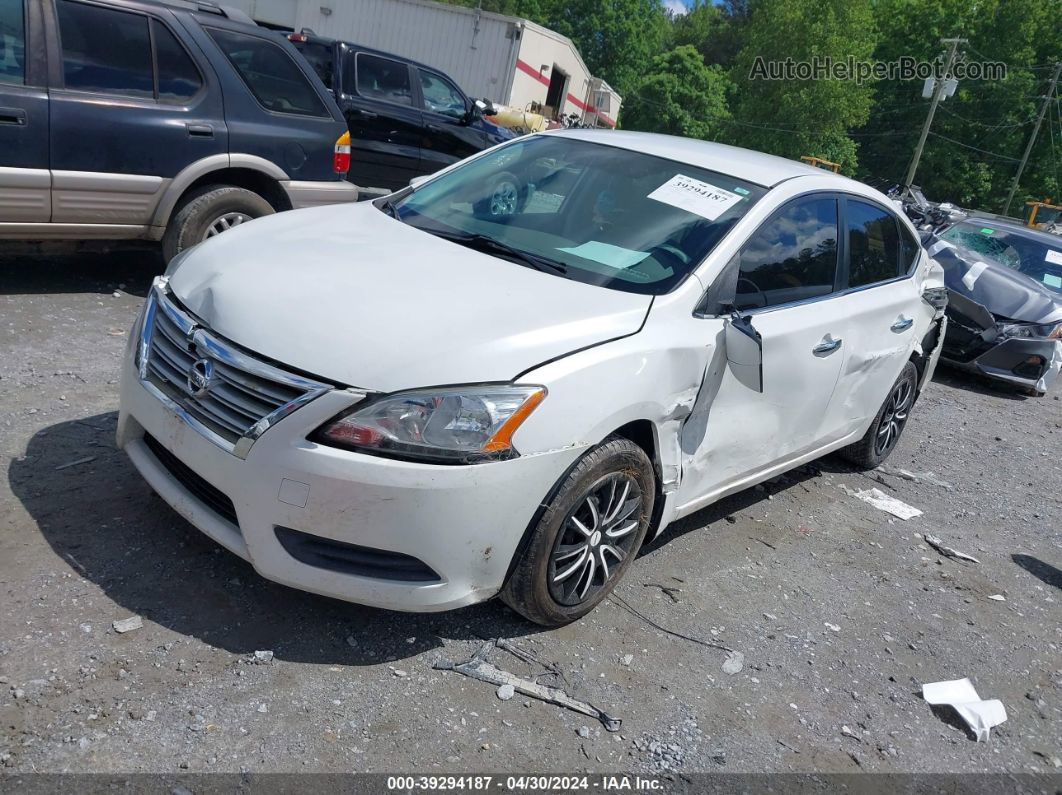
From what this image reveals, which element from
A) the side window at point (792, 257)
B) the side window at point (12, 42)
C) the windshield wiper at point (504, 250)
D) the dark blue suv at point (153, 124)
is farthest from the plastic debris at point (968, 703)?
the side window at point (12, 42)

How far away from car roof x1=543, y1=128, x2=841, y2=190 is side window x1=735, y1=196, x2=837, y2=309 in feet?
0.66

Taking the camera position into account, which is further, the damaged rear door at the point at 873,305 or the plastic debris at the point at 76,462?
the damaged rear door at the point at 873,305

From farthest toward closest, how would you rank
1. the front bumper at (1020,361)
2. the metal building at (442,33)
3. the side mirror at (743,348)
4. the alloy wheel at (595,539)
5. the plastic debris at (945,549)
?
1. the metal building at (442,33)
2. the front bumper at (1020,361)
3. the plastic debris at (945,549)
4. the side mirror at (743,348)
5. the alloy wheel at (595,539)

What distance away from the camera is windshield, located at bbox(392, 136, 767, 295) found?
3785mm

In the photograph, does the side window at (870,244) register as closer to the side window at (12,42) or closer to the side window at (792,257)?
the side window at (792,257)

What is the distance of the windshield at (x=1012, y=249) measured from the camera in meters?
10.3

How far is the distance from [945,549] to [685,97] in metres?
67.7

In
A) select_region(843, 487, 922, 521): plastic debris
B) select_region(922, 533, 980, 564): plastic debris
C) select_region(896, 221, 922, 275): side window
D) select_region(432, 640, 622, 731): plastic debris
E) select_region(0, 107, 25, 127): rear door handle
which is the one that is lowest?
select_region(843, 487, 922, 521): plastic debris

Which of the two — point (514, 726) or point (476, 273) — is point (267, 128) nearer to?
point (476, 273)

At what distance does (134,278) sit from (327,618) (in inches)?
189

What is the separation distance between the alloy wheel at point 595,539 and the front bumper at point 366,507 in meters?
0.26

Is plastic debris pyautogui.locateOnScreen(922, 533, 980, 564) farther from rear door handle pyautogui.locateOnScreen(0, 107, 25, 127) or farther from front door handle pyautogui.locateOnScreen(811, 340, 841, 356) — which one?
rear door handle pyautogui.locateOnScreen(0, 107, 25, 127)

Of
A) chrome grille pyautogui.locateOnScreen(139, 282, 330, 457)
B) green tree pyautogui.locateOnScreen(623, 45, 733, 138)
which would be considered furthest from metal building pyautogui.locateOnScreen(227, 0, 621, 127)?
green tree pyautogui.locateOnScreen(623, 45, 733, 138)

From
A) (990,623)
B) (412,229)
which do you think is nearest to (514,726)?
(412,229)
